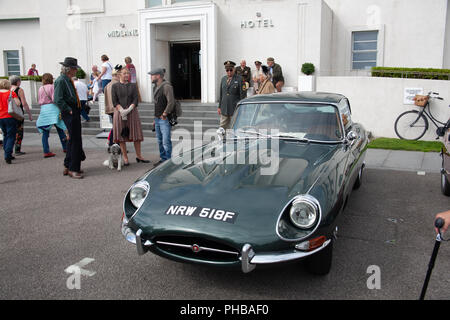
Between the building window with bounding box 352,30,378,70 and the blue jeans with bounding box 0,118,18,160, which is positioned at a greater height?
the building window with bounding box 352,30,378,70

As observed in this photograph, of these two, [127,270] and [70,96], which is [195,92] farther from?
[127,270]

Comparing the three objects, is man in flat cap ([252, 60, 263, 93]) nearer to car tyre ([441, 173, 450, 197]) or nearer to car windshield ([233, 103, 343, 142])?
car tyre ([441, 173, 450, 197])

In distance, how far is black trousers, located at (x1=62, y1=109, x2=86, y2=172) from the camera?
22.4 ft

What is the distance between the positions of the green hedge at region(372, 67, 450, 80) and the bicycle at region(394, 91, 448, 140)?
26.1 inches

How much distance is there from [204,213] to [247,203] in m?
0.35

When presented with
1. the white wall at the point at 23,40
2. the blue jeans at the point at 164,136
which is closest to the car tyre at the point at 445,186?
the blue jeans at the point at 164,136

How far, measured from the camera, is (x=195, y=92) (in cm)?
1739

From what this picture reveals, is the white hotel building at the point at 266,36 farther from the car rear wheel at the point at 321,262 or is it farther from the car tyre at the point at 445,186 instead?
the car rear wheel at the point at 321,262

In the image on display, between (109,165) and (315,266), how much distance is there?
17.8ft

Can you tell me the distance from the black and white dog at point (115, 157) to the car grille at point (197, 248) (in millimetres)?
4715

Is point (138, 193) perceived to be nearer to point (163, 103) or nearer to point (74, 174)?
point (74, 174)

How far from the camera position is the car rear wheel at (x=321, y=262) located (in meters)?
3.28

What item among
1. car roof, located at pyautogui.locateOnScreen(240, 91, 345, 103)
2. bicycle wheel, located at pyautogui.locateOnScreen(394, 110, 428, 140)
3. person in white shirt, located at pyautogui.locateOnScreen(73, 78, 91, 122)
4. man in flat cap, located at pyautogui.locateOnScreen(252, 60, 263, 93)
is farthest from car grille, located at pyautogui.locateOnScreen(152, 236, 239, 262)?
man in flat cap, located at pyautogui.locateOnScreen(252, 60, 263, 93)

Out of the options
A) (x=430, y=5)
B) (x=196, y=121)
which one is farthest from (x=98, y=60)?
(x=430, y=5)
